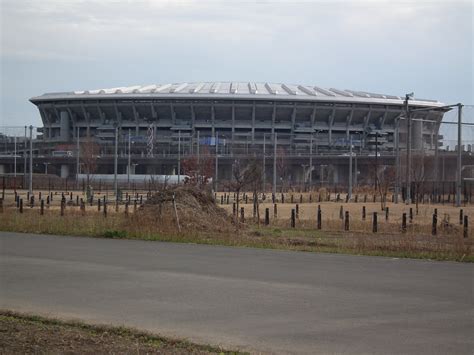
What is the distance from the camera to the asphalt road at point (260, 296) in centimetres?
700

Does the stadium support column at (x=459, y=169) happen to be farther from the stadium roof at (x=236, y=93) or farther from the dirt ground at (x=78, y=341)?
the stadium roof at (x=236, y=93)

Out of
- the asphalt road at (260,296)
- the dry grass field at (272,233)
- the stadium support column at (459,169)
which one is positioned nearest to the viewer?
the asphalt road at (260,296)

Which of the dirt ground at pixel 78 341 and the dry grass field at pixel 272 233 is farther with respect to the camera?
the dry grass field at pixel 272 233

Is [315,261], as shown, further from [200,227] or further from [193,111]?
[193,111]

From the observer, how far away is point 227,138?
103 metres

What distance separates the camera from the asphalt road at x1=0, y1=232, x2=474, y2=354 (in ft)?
23.0

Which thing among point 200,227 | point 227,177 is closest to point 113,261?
point 200,227

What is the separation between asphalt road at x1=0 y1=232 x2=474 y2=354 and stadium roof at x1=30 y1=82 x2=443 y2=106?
8526 centimetres

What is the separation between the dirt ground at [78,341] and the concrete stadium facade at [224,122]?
8548 centimetres

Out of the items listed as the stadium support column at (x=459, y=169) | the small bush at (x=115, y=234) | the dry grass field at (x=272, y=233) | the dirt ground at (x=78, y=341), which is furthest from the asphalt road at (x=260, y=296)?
the stadium support column at (x=459, y=169)

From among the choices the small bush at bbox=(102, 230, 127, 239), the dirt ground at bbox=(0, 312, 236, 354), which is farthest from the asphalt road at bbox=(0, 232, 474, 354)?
the small bush at bbox=(102, 230, 127, 239)

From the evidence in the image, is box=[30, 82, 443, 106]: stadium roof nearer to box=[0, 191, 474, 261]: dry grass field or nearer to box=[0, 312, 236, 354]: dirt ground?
box=[0, 191, 474, 261]: dry grass field

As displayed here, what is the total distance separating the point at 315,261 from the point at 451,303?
4.64m

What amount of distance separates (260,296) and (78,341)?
3.41 m
